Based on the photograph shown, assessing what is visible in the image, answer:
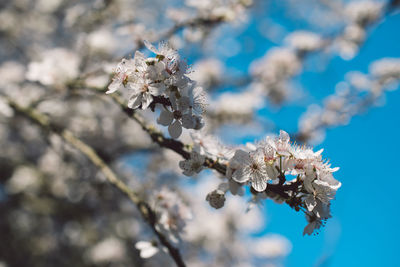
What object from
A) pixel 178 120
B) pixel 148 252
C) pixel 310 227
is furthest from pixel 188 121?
pixel 148 252

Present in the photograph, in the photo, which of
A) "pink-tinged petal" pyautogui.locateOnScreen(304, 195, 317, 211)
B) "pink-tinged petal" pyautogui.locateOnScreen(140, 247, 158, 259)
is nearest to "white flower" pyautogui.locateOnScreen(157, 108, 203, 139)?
"pink-tinged petal" pyautogui.locateOnScreen(304, 195, 317, 211)

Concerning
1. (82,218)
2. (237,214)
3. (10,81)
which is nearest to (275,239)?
(237,214)

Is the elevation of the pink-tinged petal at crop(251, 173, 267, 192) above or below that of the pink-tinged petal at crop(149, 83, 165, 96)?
below

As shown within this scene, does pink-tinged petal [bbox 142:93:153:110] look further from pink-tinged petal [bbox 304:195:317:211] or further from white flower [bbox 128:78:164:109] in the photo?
pink-tinged petal [bbox 304:195:317:211]

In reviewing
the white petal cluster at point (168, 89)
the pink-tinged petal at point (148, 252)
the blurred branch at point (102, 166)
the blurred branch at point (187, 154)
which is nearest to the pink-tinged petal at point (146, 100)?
the white petal cluster at point (168, 89)

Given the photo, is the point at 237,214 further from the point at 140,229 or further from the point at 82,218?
the point at 82,218

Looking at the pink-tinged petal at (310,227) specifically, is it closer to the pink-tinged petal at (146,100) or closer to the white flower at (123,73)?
the pink-tinged petal at (146,100)

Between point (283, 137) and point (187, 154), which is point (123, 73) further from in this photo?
point (283, 137)
